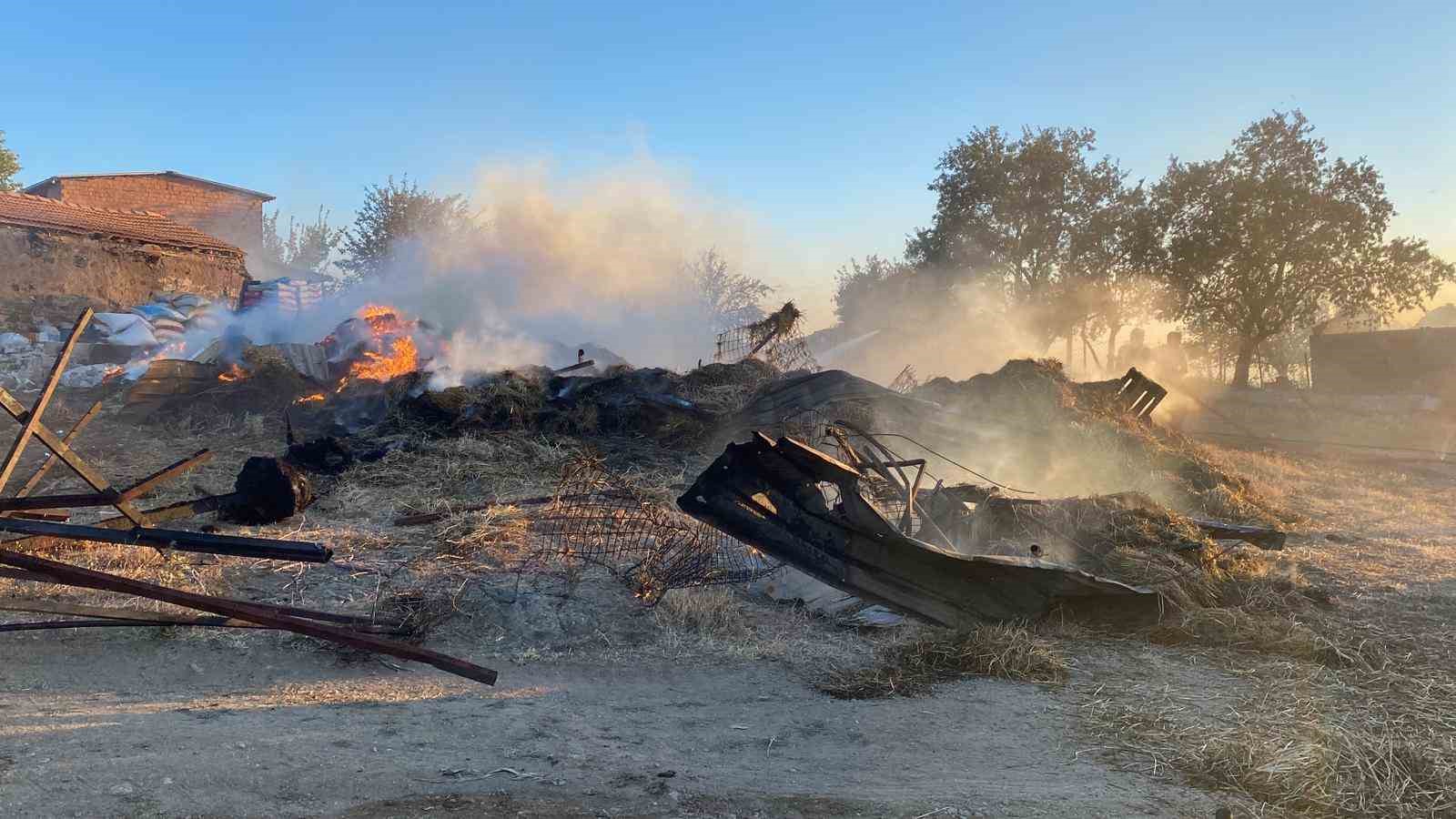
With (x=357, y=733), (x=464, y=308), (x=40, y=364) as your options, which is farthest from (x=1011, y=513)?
(x=40, y=364)

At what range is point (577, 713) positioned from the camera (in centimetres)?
467

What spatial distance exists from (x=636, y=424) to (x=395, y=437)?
3769 millimetres

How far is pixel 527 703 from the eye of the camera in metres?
4.78

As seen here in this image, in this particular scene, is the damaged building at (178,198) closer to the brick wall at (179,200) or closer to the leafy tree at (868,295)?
the brick wall at (179,200)

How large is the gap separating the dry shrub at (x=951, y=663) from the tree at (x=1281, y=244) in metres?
25.2

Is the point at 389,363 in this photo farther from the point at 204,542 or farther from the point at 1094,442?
the point at 204,542

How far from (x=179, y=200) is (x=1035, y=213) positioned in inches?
1501

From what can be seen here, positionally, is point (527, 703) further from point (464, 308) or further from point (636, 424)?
point (464, 308)

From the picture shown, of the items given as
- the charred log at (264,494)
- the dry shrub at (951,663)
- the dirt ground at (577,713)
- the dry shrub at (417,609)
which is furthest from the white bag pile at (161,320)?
the dry shrub at (951,663)

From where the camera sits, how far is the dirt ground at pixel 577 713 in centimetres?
353

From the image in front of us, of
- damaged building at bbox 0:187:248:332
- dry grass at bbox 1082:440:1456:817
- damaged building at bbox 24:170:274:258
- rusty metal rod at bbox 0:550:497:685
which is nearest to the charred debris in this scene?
rusty metal rod at bbox 0:550:497:685

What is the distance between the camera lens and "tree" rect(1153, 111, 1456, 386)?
24281 millimetres

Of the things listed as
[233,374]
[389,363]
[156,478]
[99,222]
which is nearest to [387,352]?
[389,363]

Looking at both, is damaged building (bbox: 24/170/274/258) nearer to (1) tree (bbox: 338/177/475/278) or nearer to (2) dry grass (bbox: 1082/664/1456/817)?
(1) tree (bbox: 338/177/475/278)
